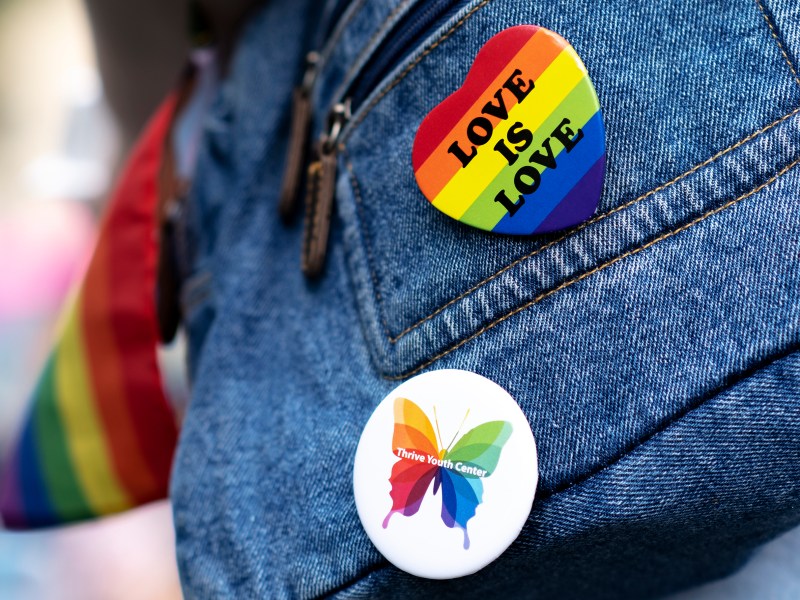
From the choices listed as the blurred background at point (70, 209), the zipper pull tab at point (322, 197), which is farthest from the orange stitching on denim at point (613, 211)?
the blurred background at point (70, 209)

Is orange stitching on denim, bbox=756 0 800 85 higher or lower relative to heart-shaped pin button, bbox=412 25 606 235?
higher

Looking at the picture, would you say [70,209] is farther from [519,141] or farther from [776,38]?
[776,38]

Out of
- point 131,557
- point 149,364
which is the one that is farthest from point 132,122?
point 131,557

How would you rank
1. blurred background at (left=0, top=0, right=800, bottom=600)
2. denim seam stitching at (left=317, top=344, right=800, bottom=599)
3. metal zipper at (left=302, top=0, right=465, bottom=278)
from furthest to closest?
blurred background at (left=0, top=0, right=800, bottom=600)
metal zipper at (left=302, top=0, right=465, bottom=278)
denim seam stitching at (left=317, top=344, right=800, bottom=599)

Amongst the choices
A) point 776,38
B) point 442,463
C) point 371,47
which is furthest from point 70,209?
point 776,38

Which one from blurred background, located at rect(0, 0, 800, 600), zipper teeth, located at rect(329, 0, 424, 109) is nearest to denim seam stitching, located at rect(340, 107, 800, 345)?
zipper teeth, located at rect(329, 0, 424, 109)

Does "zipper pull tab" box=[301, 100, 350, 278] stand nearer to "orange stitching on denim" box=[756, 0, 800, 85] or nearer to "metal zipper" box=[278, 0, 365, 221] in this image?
"metal zipper" box=[278, 0, 365, 221]
